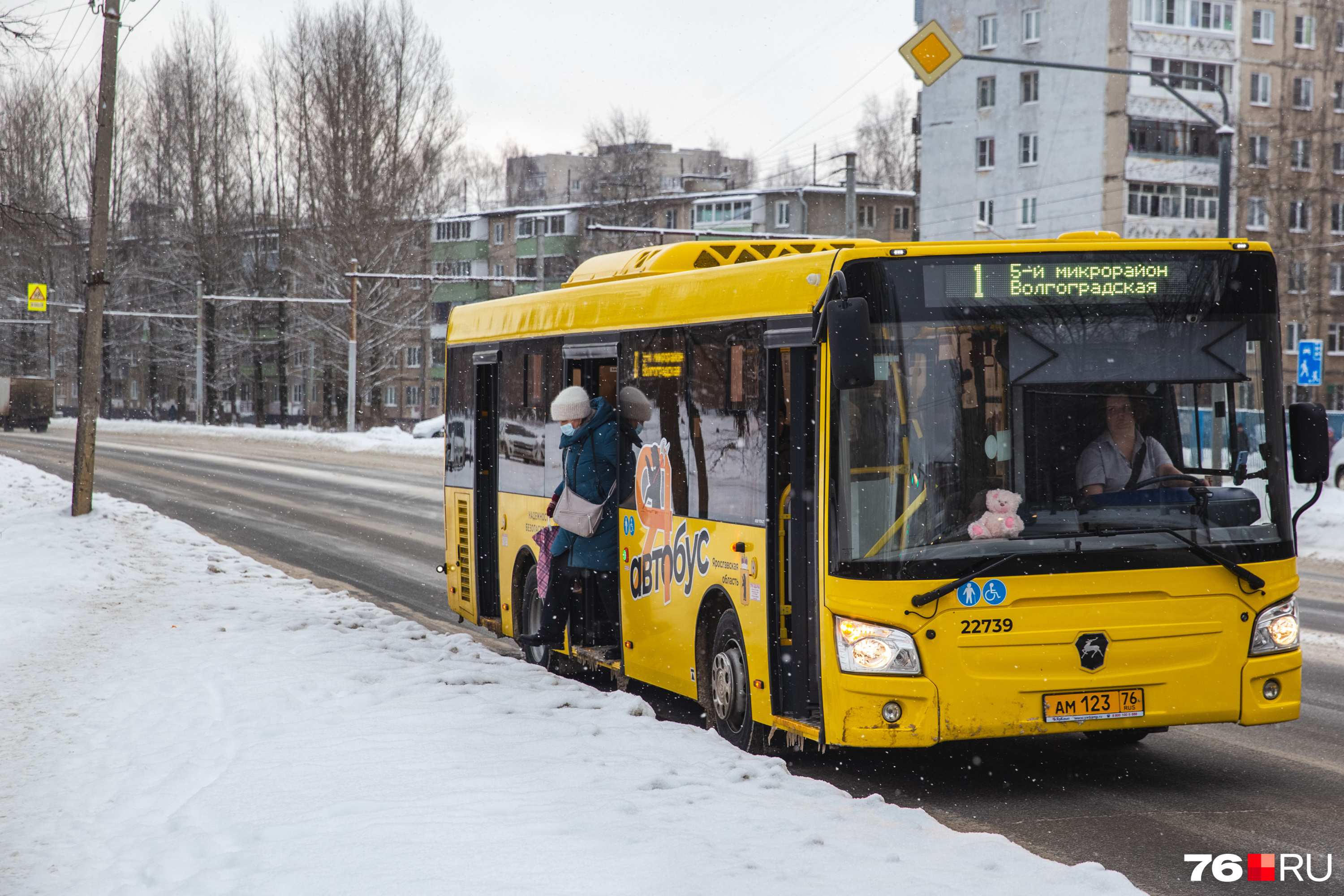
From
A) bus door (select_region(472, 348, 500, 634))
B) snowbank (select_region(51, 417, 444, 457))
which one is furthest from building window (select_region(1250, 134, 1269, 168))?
bus door (select_region(472, 348, 500, 634))

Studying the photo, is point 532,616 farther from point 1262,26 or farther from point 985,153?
point 1262,26

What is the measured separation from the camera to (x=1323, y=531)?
72.3 ft

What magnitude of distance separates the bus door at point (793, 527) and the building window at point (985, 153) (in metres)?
62.6

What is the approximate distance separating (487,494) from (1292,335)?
211 feet

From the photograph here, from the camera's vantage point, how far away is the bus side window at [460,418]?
494 inches

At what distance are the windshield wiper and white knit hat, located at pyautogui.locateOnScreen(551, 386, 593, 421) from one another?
3240mm

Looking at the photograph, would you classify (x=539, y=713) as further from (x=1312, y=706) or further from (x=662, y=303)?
(x=1312, y=706)

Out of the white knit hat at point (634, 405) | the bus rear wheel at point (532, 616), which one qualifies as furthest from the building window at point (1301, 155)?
the white knit hat at point (634, 405)

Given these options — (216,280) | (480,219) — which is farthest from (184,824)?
(480,219)

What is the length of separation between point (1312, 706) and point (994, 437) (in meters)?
3.85

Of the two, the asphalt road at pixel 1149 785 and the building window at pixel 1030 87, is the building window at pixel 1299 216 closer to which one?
the building window at pixel 1030 87

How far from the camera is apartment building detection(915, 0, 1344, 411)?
207ft

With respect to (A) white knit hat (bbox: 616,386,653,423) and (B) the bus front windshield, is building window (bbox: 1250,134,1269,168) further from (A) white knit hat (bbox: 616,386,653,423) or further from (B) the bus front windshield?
(B) the bus front windshield

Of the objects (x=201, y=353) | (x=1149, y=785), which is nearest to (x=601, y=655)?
(x=1149, y=785)
